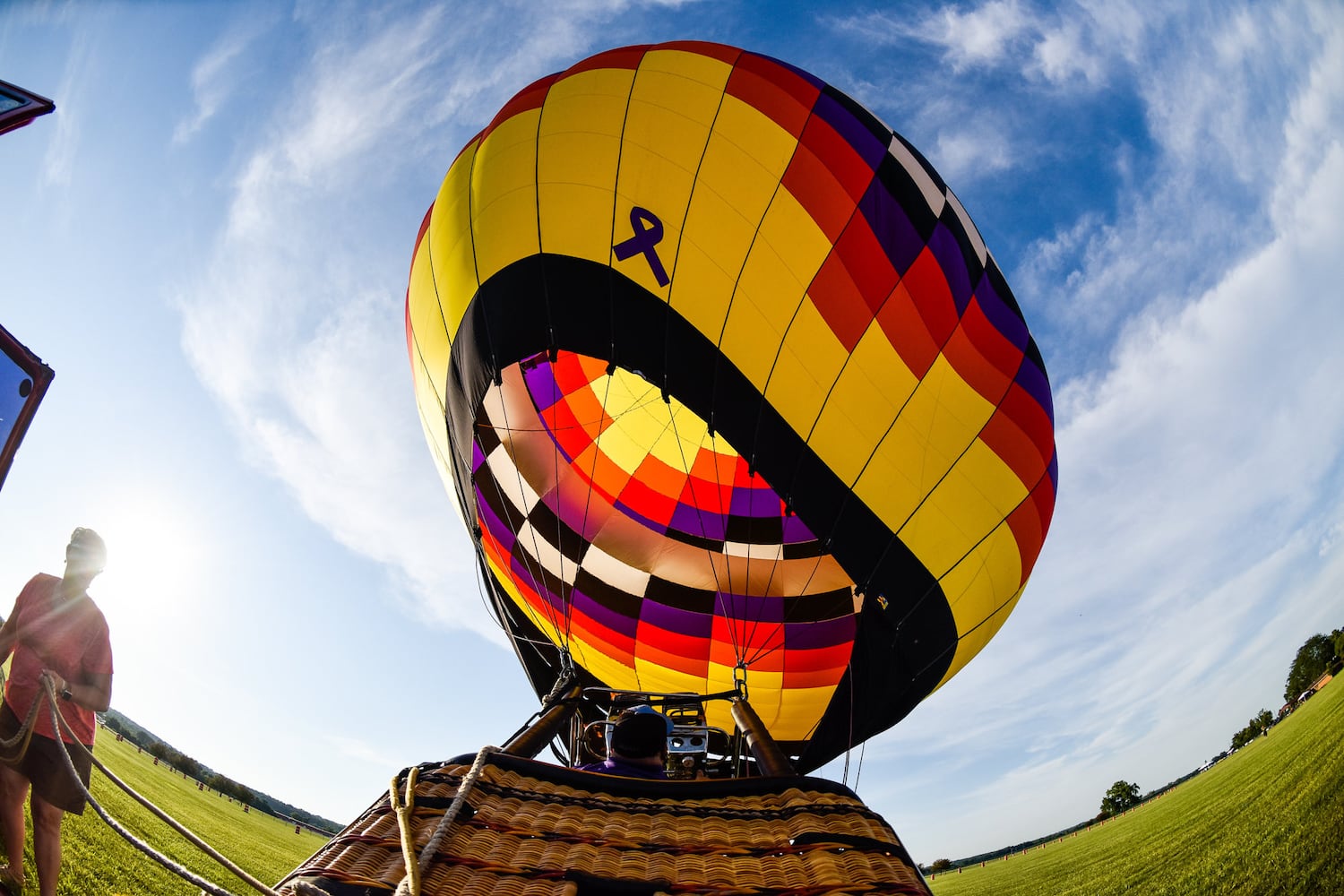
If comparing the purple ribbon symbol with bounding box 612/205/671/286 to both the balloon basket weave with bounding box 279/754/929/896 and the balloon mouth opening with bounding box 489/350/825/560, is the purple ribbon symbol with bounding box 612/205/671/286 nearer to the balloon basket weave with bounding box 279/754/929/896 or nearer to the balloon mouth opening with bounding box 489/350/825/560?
the balloon mouth opening with bounding box 489/350/825/560

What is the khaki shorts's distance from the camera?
5.05 ft

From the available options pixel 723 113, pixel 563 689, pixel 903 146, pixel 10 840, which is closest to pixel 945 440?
pixel 903 146

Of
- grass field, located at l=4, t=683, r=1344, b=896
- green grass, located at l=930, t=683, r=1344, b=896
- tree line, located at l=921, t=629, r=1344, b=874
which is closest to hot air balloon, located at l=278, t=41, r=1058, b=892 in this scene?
grass field, located at l=4, t=683, r=1344, b=896

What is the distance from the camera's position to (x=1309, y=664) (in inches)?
1487

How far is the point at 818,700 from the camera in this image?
597 centimetres

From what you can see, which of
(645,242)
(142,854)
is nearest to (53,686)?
(142,854)

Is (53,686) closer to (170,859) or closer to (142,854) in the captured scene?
(170,859)

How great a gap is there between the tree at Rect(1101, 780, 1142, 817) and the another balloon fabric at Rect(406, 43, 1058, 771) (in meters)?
43.4

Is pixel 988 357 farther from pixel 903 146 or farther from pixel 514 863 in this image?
pixel 514 863

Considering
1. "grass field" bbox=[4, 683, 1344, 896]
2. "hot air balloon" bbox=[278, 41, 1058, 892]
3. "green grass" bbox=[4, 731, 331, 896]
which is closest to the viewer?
"green grass" bbox=[4, 731, 331, 896]

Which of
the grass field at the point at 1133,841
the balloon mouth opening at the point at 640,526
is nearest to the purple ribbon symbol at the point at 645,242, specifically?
the balloon mouth opening at the point at 640,526

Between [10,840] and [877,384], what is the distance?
12.6 ft

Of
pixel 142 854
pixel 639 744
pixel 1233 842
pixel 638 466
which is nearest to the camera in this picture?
pixel 639 744

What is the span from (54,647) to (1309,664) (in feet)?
168
